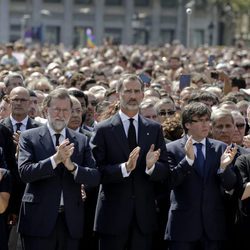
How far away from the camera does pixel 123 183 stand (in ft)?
35.2

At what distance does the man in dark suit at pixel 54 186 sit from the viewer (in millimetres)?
10336

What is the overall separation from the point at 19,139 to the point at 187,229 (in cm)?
193

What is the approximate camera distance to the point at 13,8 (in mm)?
98375

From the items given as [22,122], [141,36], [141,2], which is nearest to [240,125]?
[22,122]

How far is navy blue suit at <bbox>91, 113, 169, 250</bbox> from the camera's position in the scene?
35.2 feet

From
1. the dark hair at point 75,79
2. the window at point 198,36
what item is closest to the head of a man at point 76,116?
the dark hair at point 75,79

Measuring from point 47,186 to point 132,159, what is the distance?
34.6 inches

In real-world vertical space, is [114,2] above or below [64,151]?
above

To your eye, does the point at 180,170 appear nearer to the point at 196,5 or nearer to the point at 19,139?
the point at 19,139

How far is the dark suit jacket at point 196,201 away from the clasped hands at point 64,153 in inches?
45.8

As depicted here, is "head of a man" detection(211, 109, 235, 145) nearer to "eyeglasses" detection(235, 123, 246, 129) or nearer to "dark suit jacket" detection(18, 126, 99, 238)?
"eyeglasses" detection(235, 123, 246, 129)

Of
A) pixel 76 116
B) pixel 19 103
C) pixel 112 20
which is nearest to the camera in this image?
pixel 76 116

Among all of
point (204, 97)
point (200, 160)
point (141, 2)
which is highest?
point (141, 2)

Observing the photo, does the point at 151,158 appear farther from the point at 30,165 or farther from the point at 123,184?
the point at 30,165
